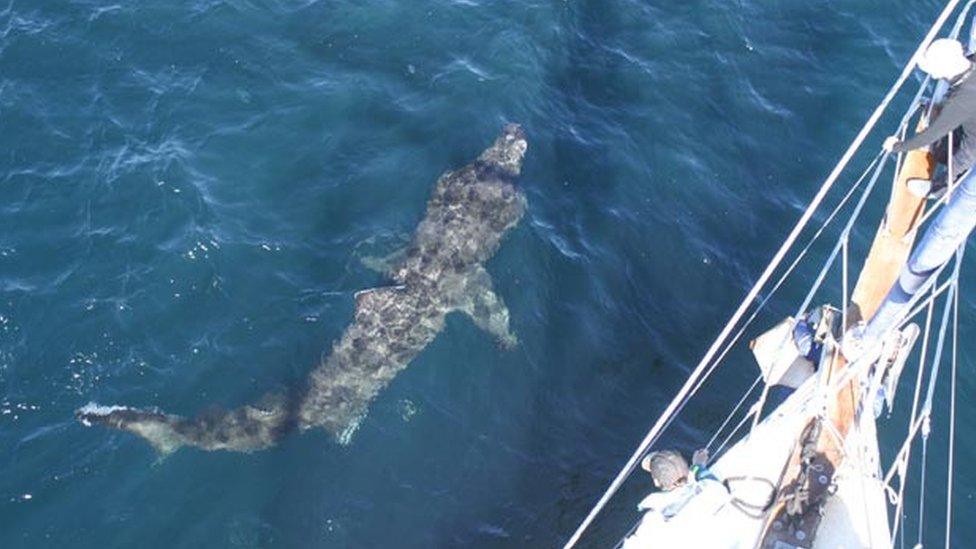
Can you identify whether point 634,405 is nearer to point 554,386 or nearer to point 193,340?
point 554,386

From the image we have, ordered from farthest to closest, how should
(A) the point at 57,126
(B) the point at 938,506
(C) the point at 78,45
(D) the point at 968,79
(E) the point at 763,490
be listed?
(C) the point at 78,45, (A) the point at 57,126, (B) the point at 938,506, (E) the point at 763,490, (D) the point at 968,79

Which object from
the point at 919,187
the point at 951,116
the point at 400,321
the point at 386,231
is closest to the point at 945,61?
the point at 951,116

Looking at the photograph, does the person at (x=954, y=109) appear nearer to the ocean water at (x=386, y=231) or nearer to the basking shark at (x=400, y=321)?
the ocean water at (x=386, y=231)

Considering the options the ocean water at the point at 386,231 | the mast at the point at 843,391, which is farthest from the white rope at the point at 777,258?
the ocean water at the point at 386,231

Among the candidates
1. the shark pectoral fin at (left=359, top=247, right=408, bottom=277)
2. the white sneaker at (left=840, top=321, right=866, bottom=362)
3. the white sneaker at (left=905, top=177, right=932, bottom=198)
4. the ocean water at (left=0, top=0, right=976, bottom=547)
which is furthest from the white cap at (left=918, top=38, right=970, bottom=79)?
the shark pectoral fin at (left=359, top=247, right=408, bottom=277)

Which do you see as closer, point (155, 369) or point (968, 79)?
point (968, 79)

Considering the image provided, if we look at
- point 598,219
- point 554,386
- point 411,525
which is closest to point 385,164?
point 598,219

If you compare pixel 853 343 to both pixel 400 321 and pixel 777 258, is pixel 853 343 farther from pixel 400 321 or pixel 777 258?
pixel 400 321

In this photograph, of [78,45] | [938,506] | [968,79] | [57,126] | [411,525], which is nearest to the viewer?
[968,79]

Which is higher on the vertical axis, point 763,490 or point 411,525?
point 763,490
